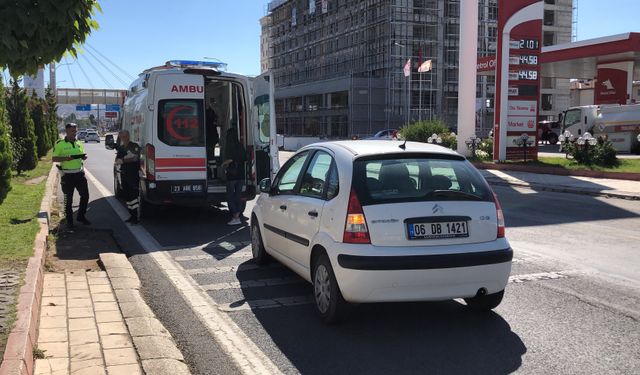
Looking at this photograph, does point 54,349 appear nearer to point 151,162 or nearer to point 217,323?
point 217,323

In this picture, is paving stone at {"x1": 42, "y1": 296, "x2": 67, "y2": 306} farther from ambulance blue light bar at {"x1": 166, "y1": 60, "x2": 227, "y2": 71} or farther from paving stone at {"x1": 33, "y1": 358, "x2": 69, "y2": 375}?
ambulance blue light bar at {"x1": 166, "y1": 60, "x2": 227, "y2": 71}

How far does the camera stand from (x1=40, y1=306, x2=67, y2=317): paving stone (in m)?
5.27

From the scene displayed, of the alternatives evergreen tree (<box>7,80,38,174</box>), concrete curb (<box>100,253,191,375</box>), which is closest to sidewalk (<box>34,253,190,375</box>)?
concrete curb (<box>100,253,191,375</box>)

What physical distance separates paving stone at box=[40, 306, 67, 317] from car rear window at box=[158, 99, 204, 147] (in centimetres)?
518

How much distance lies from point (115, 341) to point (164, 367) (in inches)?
26.7

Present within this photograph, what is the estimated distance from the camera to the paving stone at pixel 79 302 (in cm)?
555

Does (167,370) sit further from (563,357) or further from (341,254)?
(563,357)

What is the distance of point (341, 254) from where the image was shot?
4906mm

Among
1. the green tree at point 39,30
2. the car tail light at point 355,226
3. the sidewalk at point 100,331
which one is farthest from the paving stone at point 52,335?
the car tail light at point 355,226

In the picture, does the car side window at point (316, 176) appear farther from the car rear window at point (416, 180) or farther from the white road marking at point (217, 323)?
the white road marking at point (217, 323)

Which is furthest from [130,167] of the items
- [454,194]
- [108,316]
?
[454,194]

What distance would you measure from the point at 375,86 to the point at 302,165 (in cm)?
5447

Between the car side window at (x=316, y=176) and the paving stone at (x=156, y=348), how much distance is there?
1.87m

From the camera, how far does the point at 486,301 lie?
541 centimetres
